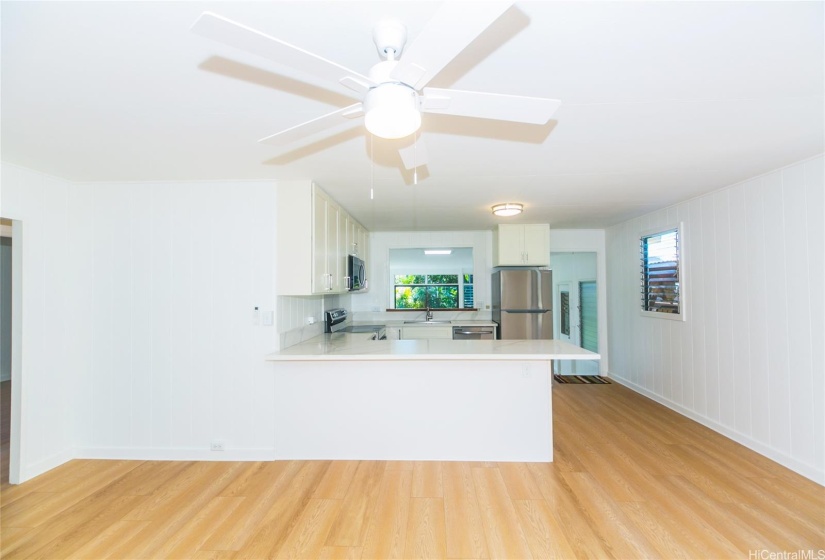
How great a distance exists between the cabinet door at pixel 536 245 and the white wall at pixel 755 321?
1.28 meters

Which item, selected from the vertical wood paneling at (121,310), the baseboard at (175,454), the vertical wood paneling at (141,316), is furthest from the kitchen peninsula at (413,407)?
the vertical wood paneling at (121,310)

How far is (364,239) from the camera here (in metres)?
5.32

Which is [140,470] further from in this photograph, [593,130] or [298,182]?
[593,130]

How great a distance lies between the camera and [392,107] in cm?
121

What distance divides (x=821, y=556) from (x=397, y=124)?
2.90 metres

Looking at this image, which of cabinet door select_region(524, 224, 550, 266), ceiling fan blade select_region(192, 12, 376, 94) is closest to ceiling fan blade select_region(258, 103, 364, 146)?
ceiling fan blade select_region(192, 12, 376, 94)

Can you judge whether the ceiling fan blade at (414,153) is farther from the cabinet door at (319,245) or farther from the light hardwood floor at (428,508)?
the light hardwood floor at (428,508)

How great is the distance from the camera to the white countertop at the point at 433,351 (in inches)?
109

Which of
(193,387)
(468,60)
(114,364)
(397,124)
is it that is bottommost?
(193,387)

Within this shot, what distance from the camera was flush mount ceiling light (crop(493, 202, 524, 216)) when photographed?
3914mm

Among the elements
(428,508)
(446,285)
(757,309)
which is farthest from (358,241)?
(757,309)

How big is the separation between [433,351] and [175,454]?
2.22m

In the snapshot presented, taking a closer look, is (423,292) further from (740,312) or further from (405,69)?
(405,69)

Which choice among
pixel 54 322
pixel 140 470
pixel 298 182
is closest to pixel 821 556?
pixel 298 182
